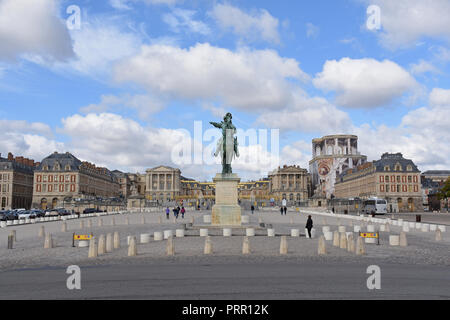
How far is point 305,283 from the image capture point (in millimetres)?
12047

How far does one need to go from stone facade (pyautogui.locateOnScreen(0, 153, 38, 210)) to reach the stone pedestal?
112298 millimetres

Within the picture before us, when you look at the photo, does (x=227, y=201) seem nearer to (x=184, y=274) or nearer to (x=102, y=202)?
(x=184, y=274)

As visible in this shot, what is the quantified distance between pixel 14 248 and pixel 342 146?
17247 centimetres

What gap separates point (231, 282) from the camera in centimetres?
1227

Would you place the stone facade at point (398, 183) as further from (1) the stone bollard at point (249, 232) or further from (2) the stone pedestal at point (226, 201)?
(1) the stone bollard at point (249, 232)

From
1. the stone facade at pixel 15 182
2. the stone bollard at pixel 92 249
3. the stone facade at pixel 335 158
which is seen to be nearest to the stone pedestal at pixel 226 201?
the stone bollard at pixel 92 249

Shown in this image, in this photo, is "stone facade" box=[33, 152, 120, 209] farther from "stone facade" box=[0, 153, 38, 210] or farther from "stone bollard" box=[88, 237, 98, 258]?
"stone bollard" box=[88, 237, 98, 258]

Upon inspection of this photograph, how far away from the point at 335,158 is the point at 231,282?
176 m

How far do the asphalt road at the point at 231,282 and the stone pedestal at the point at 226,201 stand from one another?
46.5 feet

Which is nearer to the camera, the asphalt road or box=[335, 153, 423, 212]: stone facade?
the asphalt road

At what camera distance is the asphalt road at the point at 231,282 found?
34.6 ft

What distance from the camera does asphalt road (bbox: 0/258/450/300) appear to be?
34.6 ft

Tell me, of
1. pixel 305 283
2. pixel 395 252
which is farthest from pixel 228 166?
pixel 305 283

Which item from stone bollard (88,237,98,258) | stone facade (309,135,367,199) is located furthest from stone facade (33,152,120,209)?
stone bollard (88,237,98,258)
